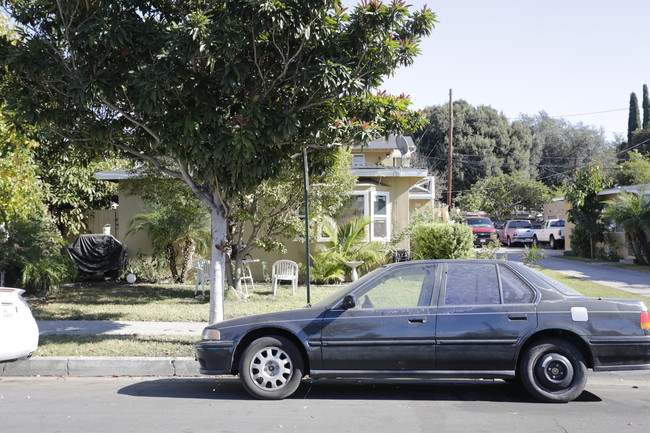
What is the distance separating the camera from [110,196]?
19891mm

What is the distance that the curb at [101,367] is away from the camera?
7.96 m

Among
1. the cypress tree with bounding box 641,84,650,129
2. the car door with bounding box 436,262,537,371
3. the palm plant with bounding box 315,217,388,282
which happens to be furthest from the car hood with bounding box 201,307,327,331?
the cypress tree with bounding box 641,84,650,129

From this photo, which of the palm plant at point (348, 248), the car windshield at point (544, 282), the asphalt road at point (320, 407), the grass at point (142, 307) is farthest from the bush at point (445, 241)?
the car windshield at point (544, 282)

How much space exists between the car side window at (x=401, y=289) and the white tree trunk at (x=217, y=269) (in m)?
3.45

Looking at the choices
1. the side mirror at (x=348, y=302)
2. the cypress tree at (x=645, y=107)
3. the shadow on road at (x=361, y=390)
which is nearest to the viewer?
the side mirror at (x=348, y=302)

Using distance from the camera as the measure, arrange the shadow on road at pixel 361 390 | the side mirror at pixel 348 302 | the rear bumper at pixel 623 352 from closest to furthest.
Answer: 1. the rear bumper at pixel 623 352
2. the side mirror at pixel 348 302
3. the shadow on road at pixel 361 390

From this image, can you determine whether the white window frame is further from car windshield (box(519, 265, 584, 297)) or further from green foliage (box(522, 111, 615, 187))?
green foliage (box(522, 111, 615, 187))

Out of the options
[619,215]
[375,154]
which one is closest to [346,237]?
[619,215]

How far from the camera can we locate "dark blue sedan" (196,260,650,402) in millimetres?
6258

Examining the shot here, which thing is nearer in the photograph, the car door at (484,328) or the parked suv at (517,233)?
the car door at (484,328)

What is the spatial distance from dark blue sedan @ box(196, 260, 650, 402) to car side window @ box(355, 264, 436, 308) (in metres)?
0.01

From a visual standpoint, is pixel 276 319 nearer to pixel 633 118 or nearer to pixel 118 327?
pixel 118 327

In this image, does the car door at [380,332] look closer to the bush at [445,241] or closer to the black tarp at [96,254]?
the bush at [445,241]

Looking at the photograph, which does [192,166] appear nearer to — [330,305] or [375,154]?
[330,305]
